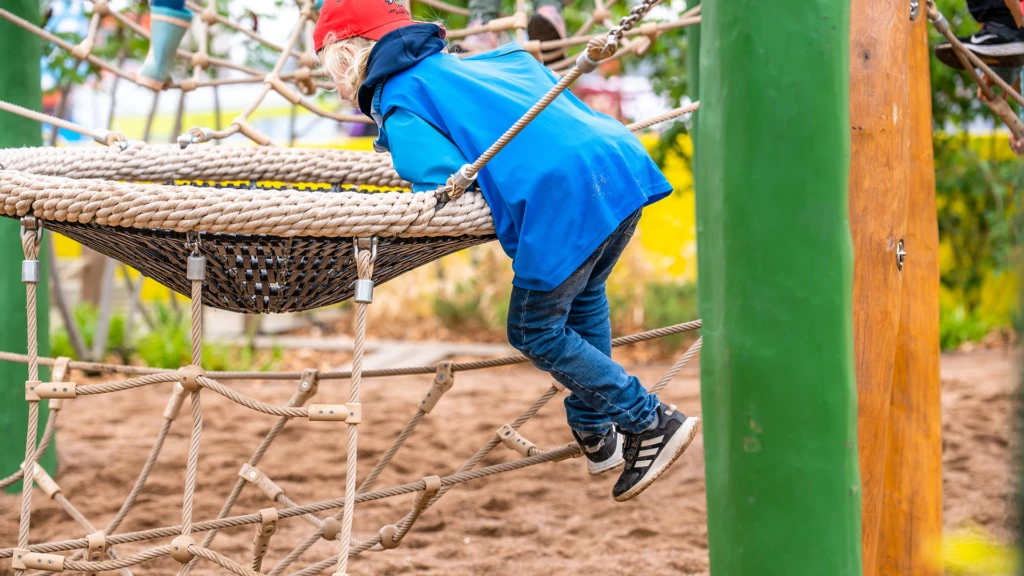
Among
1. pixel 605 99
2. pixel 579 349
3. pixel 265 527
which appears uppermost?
pixel 605 99

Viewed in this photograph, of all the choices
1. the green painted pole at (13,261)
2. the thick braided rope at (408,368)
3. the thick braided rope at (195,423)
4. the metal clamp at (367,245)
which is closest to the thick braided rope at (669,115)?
the thick braided rope at (408,368)

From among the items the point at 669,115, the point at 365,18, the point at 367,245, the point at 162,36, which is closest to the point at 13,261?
the point at 162,36

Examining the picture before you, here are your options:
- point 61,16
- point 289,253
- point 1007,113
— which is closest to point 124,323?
point 61,16

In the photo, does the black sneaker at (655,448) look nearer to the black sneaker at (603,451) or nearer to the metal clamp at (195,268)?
the black sneaker at (603,451)

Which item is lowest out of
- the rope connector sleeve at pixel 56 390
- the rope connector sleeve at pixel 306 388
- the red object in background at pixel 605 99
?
the rope connector sleeve at pixel 306 388

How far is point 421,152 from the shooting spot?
1594mm

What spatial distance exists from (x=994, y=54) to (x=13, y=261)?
2.63 metres

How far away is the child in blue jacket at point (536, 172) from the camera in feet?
4.99

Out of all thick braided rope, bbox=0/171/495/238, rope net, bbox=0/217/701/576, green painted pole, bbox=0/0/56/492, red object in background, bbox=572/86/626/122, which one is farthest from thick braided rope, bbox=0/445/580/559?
red object in background, bbox=572/86/626/122

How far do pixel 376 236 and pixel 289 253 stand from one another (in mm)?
191

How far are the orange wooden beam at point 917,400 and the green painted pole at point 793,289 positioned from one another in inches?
30.9

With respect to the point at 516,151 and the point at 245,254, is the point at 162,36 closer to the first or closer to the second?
the point at 245,254

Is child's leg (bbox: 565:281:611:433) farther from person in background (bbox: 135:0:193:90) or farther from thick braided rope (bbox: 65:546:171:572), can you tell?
person in background (bbox: 135:0:193:90)

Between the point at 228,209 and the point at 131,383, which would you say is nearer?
the point at 228,209
